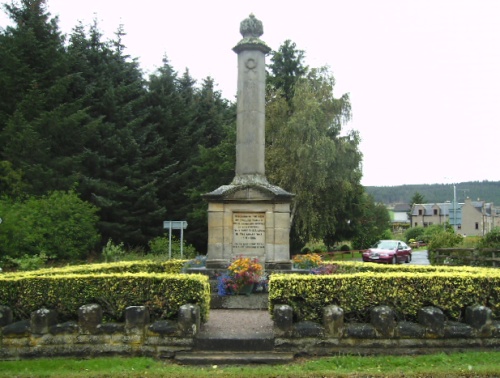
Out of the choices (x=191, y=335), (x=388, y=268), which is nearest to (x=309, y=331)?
(x=191, y=335)

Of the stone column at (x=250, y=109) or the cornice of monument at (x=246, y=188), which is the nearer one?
the cornice of monument at (x=246, y=188)

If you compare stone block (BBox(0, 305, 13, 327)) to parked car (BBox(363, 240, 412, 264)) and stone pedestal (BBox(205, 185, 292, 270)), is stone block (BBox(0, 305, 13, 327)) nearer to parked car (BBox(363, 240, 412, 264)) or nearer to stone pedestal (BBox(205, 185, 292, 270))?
stone pedestal (BBox(205, 185, 292, 270))

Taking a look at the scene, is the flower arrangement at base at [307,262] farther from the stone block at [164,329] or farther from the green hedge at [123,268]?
the stone block at [164,329]

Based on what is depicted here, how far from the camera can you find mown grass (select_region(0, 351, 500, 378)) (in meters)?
5.75

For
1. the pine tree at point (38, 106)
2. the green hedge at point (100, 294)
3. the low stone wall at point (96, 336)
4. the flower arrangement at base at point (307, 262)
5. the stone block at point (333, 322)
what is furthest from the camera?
the pine tree at point (38, 106)

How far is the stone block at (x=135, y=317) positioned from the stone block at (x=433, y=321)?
14.1 feet

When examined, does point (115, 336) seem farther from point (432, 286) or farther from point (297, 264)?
point (297, 264)

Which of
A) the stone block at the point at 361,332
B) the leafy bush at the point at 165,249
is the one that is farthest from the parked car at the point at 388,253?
the stone block at the point at 361,332

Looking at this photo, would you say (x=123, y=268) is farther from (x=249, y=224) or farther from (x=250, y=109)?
(x=250, y=109)

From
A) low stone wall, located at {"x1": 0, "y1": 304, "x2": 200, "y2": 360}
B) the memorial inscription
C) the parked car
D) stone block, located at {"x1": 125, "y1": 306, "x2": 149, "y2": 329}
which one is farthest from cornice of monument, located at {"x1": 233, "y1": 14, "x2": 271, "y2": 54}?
the parked car

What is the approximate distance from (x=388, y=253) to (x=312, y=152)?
7924 mm

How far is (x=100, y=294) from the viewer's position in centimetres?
731

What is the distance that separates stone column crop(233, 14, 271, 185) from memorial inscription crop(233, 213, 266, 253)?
1167 millimetres

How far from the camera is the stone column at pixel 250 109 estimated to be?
12547 millimetres
